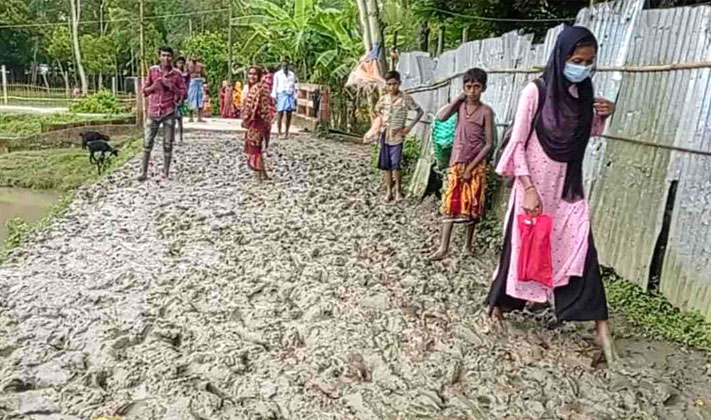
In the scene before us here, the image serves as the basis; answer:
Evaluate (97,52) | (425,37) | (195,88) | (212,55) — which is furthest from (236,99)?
(97,52)

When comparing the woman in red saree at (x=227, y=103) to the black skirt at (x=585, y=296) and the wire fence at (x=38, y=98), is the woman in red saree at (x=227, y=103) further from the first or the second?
the black skirt at (x=585, y=296)

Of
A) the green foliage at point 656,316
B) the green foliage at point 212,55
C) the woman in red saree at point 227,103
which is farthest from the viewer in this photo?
the green foliage at point 212,55

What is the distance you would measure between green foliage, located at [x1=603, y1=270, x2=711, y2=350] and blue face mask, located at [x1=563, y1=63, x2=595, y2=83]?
1.65m

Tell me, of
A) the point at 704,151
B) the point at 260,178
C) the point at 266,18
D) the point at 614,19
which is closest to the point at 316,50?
the point at 266,18

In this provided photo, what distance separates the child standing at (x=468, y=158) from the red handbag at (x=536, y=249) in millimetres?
1799

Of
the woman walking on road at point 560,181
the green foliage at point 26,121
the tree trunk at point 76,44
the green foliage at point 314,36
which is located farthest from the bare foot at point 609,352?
the tree trunk at point 76,44

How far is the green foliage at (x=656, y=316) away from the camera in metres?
4.23

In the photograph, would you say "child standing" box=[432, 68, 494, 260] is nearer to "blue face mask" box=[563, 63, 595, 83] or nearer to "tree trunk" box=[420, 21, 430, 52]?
"blue face mask" box=[563, 63, 595, 83]

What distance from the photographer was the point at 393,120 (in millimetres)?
7754

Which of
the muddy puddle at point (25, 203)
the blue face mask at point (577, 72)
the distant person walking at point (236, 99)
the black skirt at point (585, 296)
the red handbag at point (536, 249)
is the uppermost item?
the blue face mask at point (577, 72)

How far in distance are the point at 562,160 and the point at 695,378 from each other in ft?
4.27

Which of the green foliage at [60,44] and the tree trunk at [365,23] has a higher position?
the tree trunk at [365,23]

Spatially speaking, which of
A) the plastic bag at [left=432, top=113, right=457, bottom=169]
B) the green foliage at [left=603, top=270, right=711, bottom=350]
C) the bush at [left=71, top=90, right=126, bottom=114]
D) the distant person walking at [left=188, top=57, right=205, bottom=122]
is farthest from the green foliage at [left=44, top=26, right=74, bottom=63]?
the green foliage at [left=603, top=270, right=711, bottom=350]

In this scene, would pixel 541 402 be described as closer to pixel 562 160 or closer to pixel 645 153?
pixel 562 160
